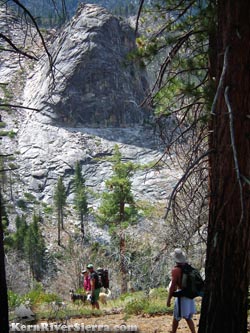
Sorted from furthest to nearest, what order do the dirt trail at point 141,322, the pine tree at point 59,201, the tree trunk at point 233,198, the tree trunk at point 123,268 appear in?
the pine tree at point 59,201, the tree trunk at point 123,268, the dirt trail at point 141,322, the tree trunk at point 233,198

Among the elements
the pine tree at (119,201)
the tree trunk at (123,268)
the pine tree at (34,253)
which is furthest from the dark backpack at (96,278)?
the pine tree at (34,253)

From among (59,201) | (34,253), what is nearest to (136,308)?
(34,253)

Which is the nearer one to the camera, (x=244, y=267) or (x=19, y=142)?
(x=244, y=267)

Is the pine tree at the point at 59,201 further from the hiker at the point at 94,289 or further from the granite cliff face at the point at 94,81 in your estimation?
the hiker at the point at 94,289

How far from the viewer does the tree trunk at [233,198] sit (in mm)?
3328

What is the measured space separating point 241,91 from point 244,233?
0.91 metres

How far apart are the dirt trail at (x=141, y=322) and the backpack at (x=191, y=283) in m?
1.43

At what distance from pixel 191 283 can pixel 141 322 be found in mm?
2450

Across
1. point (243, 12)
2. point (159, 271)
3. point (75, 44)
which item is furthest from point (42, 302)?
point (75, 44)

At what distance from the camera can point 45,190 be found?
77812 mm

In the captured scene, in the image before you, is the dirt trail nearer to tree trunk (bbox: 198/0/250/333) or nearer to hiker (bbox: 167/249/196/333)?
hiker (bbox: 167/249/196/333)

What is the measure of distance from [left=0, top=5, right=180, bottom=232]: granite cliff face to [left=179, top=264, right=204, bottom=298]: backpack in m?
64.9

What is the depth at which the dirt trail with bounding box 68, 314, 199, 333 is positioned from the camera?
6413mm

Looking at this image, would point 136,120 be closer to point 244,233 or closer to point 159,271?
point 159,271
